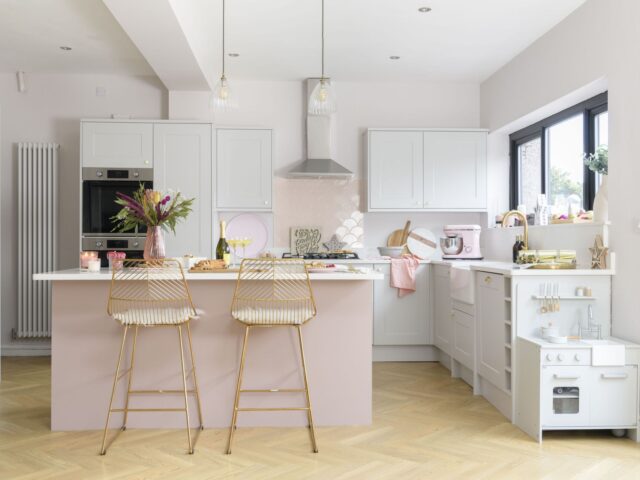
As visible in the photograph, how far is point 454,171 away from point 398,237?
0.87m

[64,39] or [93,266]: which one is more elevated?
[64,39]

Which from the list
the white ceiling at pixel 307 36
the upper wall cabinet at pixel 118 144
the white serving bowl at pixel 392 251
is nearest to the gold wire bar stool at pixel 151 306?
the white ceiling at pixel 307 36

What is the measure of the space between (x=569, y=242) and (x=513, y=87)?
1.81 m

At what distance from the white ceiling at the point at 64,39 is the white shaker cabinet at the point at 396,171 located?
2377 mm

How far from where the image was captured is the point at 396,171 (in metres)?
5.91

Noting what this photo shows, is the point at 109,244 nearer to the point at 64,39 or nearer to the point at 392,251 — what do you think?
the point at 64,39

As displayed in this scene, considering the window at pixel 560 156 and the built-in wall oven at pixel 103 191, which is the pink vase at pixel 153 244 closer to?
the built-in wall oven at pixel 103 191

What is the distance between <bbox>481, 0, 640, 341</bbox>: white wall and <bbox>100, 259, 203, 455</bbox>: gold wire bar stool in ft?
8.14

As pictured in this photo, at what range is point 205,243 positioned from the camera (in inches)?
218

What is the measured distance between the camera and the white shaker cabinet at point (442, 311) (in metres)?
5.05

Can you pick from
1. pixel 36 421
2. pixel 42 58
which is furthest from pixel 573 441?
pixel 42 58

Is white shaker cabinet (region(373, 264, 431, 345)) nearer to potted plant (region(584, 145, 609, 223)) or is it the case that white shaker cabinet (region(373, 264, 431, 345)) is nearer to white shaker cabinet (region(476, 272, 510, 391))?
white shaker cabinet (region(476, 272, 510, 391))

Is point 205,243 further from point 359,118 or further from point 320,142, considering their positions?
point 359,118

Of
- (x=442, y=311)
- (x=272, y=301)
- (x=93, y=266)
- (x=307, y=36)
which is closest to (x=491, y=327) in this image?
(x=442, y=311)
